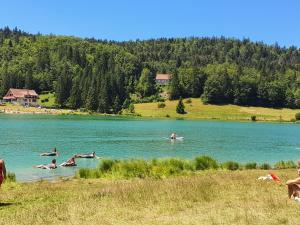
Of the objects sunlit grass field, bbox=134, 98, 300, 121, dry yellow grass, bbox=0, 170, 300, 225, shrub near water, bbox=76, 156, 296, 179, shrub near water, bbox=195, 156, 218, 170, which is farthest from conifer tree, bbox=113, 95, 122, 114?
dry yellow grass, bbox=0, 170, 300, 225

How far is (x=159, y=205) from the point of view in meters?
16.4

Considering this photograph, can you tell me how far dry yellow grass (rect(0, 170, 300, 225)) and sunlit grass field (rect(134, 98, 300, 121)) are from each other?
521 feet

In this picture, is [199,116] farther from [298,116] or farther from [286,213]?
[286,213]

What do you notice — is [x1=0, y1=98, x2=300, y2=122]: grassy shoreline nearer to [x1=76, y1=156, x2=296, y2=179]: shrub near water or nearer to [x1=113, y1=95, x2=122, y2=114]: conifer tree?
[x1=113, y1=95, x2=122, y2=114]: conifer tree

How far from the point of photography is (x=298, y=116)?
179125 millimetres

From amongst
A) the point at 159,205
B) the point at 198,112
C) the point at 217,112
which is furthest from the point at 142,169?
the point at 217,112

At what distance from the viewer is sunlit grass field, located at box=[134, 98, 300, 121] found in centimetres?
18138

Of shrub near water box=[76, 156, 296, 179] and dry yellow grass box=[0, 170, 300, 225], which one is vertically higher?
dry yellow grass box=[0, 170, 300, 225]

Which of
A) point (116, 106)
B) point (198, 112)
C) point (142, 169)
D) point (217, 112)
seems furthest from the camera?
point (116, 106)

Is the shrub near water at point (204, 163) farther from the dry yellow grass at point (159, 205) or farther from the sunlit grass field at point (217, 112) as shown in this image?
the sunlit grass field at point (217, 112)

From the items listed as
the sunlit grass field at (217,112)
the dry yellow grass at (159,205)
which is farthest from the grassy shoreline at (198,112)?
the dry yellow grass at (159,205)

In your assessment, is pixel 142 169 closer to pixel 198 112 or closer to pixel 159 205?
pixel 159 205

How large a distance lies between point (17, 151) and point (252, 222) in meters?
44.4

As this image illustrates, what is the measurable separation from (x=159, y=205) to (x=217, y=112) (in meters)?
175
